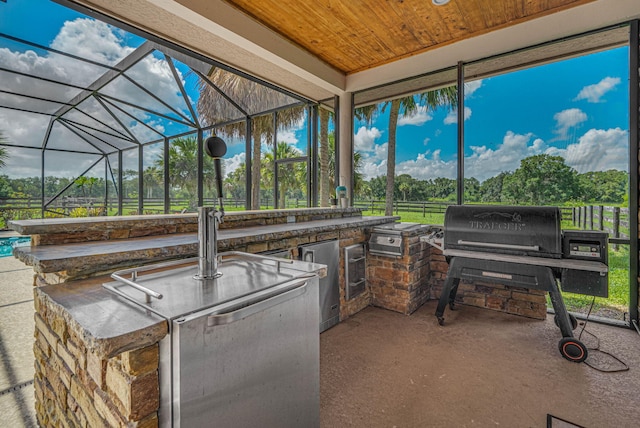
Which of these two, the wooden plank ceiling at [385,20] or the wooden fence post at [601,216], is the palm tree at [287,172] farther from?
the wooden fence post at [601,216]

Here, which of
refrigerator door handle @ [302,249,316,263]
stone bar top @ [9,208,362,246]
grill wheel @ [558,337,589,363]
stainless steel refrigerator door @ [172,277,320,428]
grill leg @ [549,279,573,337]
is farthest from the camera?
refrigerator door handle @ [302,249,316,263]

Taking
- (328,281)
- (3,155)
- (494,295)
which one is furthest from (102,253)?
(3,155)

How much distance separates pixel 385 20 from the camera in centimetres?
314

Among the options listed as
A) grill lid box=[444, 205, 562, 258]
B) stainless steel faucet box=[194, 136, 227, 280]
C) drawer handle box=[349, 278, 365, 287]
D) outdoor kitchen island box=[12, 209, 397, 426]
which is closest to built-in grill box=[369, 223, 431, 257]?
drawer handle box=[349, 278, 365, 287]

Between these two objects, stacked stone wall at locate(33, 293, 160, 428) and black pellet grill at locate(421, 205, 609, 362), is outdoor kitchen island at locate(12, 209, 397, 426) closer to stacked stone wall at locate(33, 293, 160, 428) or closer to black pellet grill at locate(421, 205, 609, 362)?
stacked stone wall at locate(33, 293, 160, 428)

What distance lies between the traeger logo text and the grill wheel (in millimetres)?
896

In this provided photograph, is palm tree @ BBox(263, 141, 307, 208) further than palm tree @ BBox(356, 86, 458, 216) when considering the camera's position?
Yes

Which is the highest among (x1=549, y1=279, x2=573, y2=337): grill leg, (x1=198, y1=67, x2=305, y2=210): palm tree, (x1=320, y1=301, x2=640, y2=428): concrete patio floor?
(x1=198, y1=67, x2=305, y2=210): palm tree

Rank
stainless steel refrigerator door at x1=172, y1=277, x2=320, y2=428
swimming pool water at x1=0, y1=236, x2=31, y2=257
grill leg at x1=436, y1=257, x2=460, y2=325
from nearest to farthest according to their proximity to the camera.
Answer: stainless steel refrigerator door at x1=172, y1=277, x2=320, y2=428 < grill leg at x1=436, y1=257, x2=460, y2=325 < swimming pool water at x1=0, y1=236, x2=31, y2=257

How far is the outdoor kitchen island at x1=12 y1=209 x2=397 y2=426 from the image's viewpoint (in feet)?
2.57

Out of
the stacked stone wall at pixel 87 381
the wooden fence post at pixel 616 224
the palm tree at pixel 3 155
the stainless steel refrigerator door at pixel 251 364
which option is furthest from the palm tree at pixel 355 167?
the palm tree at pixel 3 155

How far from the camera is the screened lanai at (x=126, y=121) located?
405 cm

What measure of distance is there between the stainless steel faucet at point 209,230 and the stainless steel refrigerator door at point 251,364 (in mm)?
348

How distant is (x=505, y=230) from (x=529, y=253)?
0.82 feet
